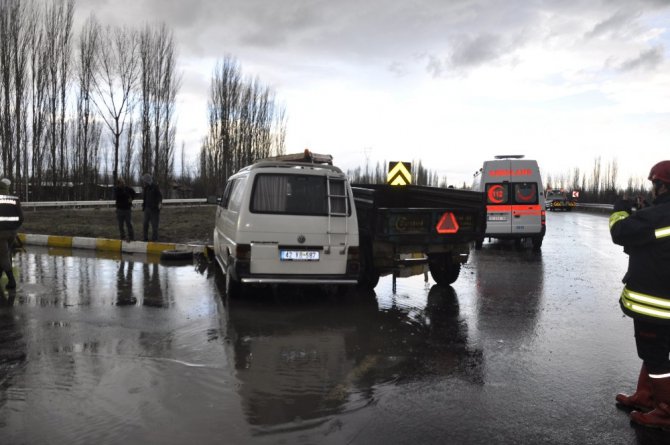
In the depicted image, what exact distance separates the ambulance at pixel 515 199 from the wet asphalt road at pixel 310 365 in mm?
7000

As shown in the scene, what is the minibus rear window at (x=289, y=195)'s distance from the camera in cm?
738

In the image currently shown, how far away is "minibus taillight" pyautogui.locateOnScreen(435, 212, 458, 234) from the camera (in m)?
8.49

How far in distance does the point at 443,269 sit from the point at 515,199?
759 cm

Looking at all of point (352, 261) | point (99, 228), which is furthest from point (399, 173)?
point (99, 228)

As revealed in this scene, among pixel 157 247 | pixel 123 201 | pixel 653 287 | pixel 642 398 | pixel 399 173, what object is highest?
pixel 399 173

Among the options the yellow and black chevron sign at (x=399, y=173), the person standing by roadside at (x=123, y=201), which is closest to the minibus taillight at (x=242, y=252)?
the yellow and black chevron sign at (x=399, y=173)

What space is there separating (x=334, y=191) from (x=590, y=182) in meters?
92.4

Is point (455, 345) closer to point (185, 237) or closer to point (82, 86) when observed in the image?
point (185, 237)

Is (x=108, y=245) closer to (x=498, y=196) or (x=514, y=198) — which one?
(x=498, y=196)

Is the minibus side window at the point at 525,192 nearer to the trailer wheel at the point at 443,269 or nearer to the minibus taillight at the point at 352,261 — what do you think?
the trailer wheel at the point at 443,269

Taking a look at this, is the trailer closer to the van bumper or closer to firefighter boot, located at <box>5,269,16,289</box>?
the van bumper

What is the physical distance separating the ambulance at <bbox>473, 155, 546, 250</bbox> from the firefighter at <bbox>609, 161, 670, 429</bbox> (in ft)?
39.9

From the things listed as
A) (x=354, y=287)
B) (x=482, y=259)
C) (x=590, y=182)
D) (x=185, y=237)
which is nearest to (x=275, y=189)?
(x=354, y=287)

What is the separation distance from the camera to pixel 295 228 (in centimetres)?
729
